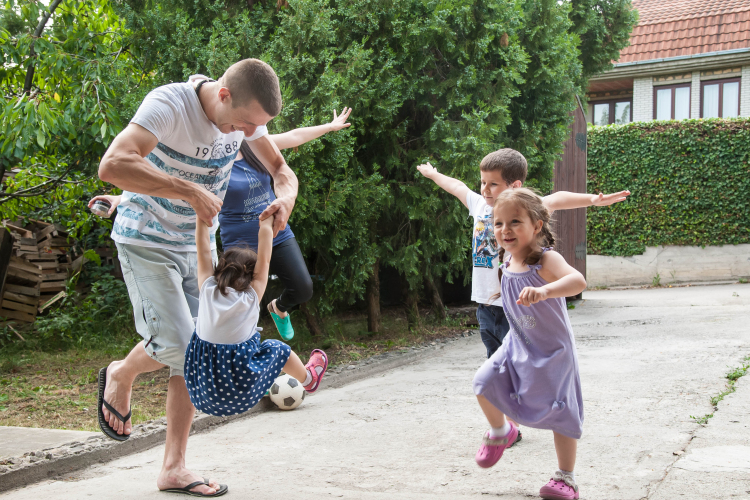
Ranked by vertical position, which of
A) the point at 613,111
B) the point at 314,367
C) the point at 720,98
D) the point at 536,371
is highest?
the point at 720,98

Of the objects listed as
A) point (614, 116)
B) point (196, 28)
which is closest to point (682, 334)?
point (196, 28)

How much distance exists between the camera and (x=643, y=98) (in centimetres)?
1972

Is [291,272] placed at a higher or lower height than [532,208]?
lower

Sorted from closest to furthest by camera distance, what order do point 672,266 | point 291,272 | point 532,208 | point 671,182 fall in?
point 532,208
point 291,272
point 671,182
point 672,266

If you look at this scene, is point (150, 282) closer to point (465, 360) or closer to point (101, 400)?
point (101, 400)

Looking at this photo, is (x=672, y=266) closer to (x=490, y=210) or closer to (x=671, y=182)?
(x=671, y=182)

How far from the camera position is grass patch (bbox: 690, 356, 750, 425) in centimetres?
388

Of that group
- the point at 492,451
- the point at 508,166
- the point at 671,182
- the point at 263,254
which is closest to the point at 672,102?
the point at 671,182

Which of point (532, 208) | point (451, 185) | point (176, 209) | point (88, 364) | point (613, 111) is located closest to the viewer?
point (532, 208)

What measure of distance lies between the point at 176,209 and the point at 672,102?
64.3 feet

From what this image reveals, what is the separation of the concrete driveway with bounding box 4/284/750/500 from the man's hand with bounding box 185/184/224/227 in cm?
128

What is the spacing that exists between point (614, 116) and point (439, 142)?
1557 cm

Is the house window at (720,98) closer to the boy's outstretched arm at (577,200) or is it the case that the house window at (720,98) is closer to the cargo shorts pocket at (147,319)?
the boy's outstretched arm at (577,200)

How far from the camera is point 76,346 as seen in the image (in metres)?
7.70
